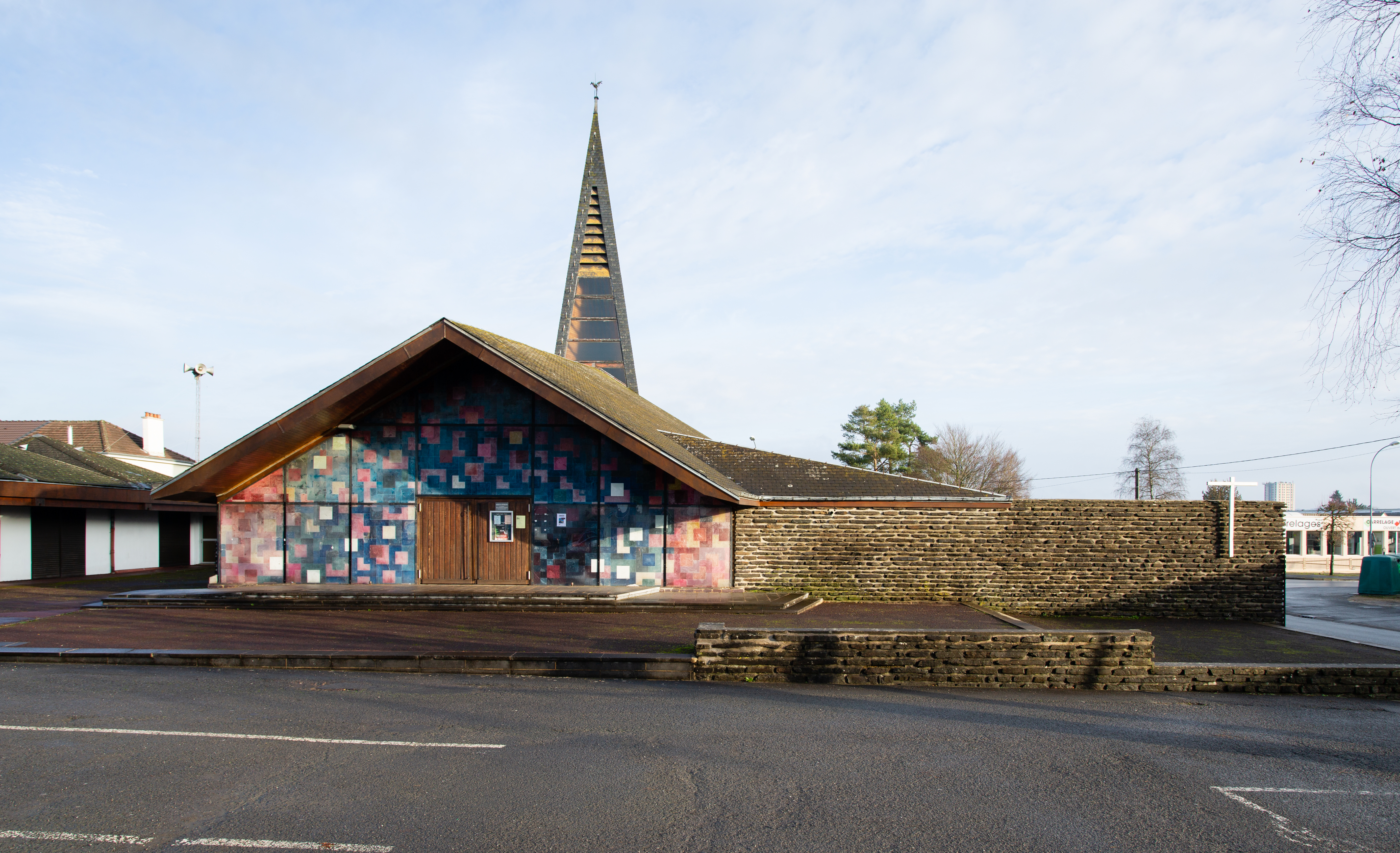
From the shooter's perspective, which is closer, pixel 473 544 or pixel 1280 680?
pixel 1280 680

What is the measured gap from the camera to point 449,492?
55.0ft

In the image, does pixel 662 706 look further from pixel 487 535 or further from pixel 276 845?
pixel 487 535

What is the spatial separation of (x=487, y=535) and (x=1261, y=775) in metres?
13.9

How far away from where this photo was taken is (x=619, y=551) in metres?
16.5

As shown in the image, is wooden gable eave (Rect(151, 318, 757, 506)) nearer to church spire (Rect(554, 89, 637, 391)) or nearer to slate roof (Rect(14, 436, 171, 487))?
slate roof (Rect(14, 436, 171, 487))

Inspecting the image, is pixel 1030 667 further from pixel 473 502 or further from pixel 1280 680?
pixel 473 502

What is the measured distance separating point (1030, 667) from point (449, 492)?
39.3 ft

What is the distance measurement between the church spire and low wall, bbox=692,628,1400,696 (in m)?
24.3

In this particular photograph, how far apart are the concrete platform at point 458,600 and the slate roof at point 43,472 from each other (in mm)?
6559

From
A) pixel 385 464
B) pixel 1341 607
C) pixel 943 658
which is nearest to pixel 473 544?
pixel 385 464

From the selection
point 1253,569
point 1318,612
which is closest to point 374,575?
point 1253,569

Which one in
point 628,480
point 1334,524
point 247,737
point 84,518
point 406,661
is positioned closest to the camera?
point 247,737

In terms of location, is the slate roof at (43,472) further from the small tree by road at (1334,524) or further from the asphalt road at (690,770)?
the small tree by road at (1334,524)

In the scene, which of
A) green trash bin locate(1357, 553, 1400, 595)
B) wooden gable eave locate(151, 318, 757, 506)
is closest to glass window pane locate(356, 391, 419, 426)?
wooden gable eave locate(151, 318, 757, 506)
